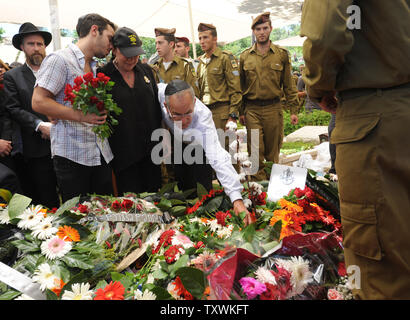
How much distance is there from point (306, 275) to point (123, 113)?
1.94 m

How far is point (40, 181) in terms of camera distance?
10.7ft

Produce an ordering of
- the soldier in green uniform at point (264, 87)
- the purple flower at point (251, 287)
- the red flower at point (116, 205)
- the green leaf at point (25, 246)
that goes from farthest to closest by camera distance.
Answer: the soldier in green uniform at point (264, 87) → the red flower at point (116, 205) → the green leaf at point (25, 246) → the purple flower at point (251, 287)

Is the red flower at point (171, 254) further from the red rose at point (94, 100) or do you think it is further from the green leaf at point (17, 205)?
the red rose at point (94, 100)

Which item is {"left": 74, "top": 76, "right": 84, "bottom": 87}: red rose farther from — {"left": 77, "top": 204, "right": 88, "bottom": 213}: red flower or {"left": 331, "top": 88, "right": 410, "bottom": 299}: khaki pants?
{"left": 331, "top": 88, "right": 410, "bottom": 299}: khaki pants

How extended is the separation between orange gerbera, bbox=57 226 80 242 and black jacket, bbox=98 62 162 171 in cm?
105

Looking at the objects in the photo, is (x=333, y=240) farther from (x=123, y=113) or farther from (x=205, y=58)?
(x=205, y=58)

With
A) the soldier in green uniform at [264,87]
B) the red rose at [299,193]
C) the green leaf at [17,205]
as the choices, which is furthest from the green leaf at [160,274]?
the soldier in green uniform at [264,87]

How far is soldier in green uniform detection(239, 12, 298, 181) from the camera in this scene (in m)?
4.68

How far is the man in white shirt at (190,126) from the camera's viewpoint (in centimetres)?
244

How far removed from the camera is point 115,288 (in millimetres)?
1318

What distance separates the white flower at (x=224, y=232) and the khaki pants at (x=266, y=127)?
275cm

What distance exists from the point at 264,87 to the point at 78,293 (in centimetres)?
385

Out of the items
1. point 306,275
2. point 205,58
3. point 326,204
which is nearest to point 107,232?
point 306,275

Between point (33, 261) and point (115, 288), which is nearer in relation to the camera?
point (115, 288)
